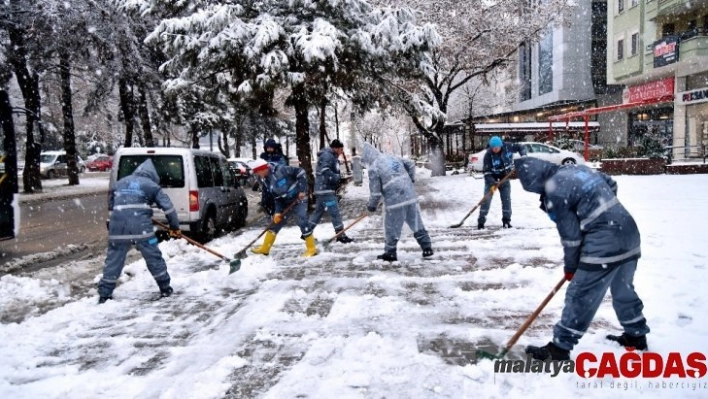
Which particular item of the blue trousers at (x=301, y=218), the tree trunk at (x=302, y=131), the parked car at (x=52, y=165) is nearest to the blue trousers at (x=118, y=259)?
the blue trousers at (x=301, y=218)

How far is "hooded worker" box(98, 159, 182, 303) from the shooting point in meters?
5.58

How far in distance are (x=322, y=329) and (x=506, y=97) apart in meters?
50.2

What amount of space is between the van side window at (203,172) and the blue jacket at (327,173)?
7.49 feet

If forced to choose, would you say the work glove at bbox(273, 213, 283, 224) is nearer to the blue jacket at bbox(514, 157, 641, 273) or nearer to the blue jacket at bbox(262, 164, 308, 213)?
the blue jacket at bbox(262, 164, 308, 213)

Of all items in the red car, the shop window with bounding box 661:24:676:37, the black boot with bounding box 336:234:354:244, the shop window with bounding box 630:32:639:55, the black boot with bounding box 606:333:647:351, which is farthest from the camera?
the red car

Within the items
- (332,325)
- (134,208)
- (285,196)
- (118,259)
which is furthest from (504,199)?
(118,259)

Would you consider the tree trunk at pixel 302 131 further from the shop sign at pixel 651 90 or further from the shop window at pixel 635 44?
the shop window at pixel 635 44

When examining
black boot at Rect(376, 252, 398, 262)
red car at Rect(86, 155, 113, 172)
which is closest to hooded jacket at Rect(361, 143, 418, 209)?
black boot at Rect(376, 252, 398, 262)

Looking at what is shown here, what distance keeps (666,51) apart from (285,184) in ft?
77.0

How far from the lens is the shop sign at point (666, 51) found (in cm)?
2344

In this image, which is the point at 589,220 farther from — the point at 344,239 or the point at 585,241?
the point at 344,239

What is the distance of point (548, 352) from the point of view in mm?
3732

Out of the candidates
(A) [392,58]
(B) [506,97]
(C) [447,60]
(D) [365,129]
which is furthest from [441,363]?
(D) [365,129]

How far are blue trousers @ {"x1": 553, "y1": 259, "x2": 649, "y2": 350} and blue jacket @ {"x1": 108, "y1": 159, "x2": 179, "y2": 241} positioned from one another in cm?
424
